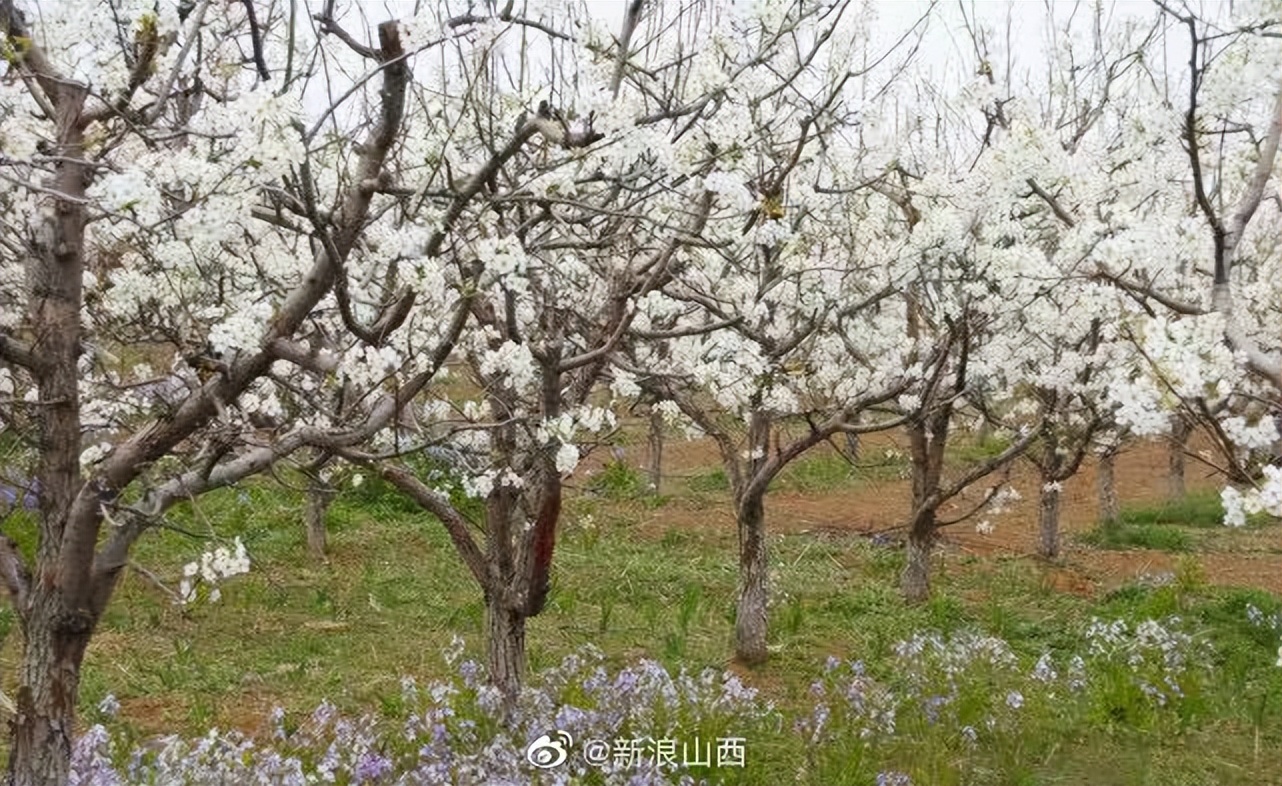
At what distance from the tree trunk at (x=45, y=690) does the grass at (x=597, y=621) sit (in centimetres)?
135

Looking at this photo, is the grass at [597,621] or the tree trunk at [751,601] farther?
the tree trunk at [751,601]

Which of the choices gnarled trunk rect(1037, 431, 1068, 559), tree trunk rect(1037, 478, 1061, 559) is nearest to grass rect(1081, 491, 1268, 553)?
gnarled trunk rect(1037, 431, 1068, 559)

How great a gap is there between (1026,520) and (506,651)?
1108 centimetres

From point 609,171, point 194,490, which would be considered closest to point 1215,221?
point 609,171

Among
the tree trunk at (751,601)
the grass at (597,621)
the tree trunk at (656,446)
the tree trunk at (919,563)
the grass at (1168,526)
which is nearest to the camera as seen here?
the grass at (597,621)

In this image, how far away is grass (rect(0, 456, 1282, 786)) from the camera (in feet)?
21.1

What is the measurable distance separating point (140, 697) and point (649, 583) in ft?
15.5

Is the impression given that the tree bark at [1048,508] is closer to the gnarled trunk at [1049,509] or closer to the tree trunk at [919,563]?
the gnarled trunk at [1049,509]

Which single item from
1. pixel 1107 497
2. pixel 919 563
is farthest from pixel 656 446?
pixel 1107 497

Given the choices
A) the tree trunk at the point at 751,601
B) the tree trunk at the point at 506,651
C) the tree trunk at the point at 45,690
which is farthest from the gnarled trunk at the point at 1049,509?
the tree trunk at the point at 45,690

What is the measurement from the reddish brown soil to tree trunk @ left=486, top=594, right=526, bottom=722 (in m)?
6.57

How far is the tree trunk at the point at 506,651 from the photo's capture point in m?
5.81

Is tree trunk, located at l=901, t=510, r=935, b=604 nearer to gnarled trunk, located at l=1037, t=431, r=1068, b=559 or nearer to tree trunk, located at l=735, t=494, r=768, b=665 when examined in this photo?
gnarled trunk, located at l=1037, t=431, r=1068, b=559

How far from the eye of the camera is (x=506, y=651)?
5887mm
